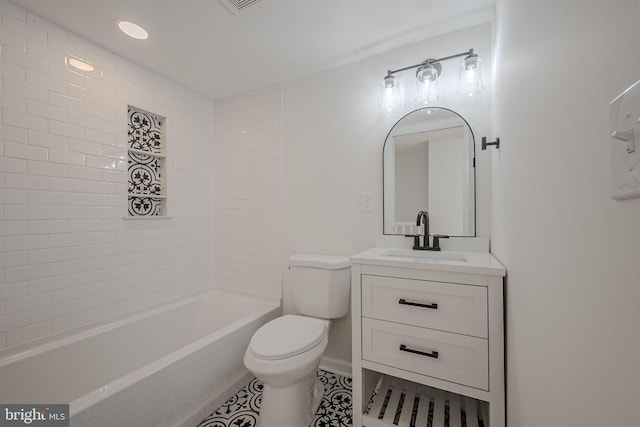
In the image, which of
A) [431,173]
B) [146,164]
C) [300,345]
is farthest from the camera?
[146,164]

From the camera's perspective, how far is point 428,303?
3.92 ft

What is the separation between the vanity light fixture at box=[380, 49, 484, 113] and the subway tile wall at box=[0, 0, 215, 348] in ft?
5.89

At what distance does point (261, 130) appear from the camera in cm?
229

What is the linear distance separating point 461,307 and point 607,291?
861 millimetres

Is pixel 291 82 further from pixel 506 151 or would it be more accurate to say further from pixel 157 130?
pixel 506 151

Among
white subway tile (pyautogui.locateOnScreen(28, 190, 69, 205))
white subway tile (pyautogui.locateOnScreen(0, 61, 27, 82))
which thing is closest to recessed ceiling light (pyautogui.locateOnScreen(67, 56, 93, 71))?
white subway tile (pyautogui.locateOnScreen(0, 61, 27, 82))

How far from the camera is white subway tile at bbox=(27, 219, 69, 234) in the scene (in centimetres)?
145

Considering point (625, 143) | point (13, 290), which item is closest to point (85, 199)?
point (13, 290)

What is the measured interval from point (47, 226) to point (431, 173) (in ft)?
7.79

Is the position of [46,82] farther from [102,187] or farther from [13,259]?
[13,259]

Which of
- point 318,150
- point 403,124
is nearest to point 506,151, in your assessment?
point 403,124

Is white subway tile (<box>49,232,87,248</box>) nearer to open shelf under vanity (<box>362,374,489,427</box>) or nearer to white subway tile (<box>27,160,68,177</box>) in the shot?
white subway tile (<box>27,160,68,177</box>)

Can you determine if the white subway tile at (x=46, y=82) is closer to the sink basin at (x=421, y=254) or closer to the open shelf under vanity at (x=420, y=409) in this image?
the sink basin at (x=421, y=254)

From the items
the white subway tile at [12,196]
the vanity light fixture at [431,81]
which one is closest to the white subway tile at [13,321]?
the white subway tile at [12,196]
